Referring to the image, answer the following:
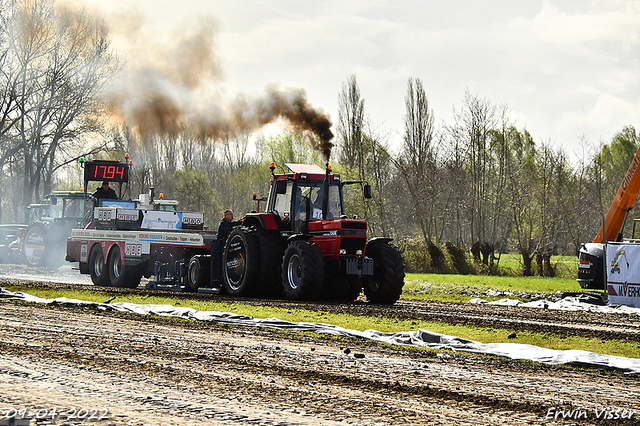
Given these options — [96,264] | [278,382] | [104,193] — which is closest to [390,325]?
[278,382]

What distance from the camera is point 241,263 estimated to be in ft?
56.4

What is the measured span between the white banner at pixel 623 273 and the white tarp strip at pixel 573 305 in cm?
38

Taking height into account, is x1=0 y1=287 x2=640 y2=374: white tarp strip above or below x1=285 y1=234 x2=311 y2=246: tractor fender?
below

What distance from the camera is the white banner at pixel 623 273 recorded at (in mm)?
16188

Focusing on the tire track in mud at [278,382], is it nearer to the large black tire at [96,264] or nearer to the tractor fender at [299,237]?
the tractor fender at [299,237]

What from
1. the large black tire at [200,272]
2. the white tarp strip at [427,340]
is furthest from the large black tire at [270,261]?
the white tarp strip at [427,340]

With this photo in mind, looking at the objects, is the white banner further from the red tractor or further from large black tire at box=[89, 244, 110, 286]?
large black tire at box=[89, 244, 110, 286]

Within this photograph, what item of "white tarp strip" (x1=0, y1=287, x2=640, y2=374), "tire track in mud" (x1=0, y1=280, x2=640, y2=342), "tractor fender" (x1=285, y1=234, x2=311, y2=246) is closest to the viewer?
"white tarp strip" (x1=0, y1=287, x2=640, y2=374)

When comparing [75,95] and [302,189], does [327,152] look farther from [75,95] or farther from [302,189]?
[75,95]

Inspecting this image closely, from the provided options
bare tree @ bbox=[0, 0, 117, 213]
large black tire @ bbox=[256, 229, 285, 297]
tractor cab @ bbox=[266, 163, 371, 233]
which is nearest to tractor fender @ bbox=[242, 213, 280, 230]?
large black tire @ bbox=[256, 229, 285, 297]

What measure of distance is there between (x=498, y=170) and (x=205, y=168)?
21.5 meters

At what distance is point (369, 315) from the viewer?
12836 mm

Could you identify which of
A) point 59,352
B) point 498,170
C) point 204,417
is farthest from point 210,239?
point 498,170

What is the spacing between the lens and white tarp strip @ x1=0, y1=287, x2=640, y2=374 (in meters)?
7.92
